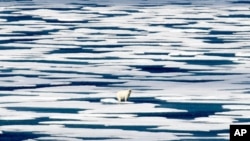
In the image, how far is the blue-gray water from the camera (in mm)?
8219

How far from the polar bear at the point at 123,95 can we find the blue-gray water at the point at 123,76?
11 cm

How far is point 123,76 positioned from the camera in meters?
11.5

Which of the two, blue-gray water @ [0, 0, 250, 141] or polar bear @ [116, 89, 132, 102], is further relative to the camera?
polar bear @ [116, 89, 132, 102]

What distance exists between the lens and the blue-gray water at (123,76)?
8219 millimetres

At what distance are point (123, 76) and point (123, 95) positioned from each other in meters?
1.95

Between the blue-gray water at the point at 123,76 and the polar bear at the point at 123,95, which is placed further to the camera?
the polar bear at the point at 123,95

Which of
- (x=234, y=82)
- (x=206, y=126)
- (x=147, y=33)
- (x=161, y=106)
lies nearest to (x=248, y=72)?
(x=234, y=82)

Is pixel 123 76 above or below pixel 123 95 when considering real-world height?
above

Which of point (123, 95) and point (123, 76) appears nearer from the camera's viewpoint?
point (123, 95)

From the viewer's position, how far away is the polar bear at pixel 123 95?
9506mm

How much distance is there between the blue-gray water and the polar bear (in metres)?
0.11

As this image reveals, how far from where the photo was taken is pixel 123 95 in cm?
957

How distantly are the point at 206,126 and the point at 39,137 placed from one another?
3.82ft

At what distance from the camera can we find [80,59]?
13.2 metres
